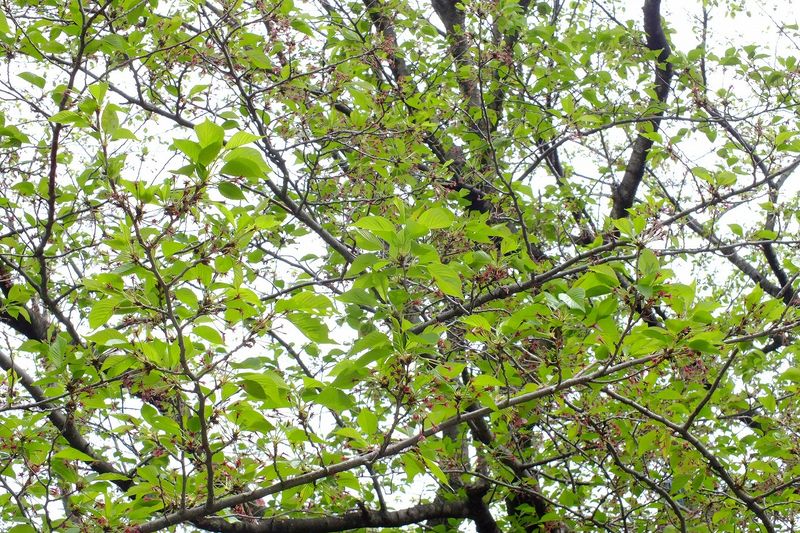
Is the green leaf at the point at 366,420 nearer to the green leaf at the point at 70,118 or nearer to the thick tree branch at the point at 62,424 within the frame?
the green leaf at the point at 70,118

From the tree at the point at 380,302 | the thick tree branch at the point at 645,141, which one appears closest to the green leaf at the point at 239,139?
the tree at the point at 380,302

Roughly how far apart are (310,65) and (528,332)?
3.00m

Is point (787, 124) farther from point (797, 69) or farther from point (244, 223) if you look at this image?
point (244, 223)

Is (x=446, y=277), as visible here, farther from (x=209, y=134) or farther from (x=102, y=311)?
(x=102, y=311)

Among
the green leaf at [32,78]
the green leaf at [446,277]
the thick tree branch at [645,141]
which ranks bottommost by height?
the green leaf at [446,277]

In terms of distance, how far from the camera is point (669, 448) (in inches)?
143

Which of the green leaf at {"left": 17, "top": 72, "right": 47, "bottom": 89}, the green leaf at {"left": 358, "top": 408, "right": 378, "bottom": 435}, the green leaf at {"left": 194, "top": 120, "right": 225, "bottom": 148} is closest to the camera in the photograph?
the green leaf at {"left": 194, "top": 120, "right": 225, "bottom": 148}

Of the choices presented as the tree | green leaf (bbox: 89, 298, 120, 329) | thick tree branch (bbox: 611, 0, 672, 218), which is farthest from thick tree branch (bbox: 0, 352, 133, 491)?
thick tree branch (bbox: 611, 0, 672, 218)

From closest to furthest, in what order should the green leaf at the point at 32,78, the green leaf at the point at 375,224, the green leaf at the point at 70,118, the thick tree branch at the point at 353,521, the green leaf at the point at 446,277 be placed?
the green leaf at the point at 70,118 < the green leaf at the point at 375,224 < the green leaf at the point at 446,277 < the green leaf at the point at 32,78 < the thick tree branch at the point at 353,521

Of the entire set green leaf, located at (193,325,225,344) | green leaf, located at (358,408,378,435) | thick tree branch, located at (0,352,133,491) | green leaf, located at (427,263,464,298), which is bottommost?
green leaf, located at (358,408,378,435)

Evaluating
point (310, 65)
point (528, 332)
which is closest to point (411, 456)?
point (528, 332)

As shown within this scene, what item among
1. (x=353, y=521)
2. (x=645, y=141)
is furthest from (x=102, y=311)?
(x=645, y=141)

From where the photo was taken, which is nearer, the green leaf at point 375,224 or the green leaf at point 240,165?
the green leaf at point 240,165

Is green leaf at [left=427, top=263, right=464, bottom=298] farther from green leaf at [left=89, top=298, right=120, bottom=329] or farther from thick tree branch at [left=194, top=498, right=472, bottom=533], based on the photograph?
thick tree branch at [left=194, top=498, right=472, bottom=533]
